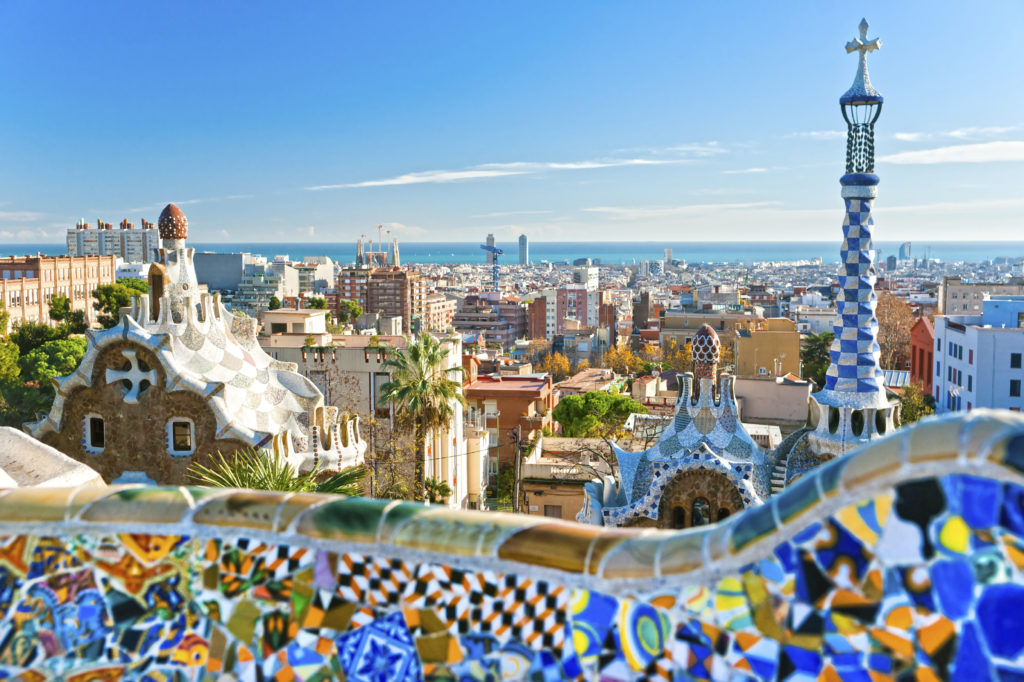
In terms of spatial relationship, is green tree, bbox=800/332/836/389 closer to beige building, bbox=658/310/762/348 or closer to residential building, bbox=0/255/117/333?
beige building, bbox=658/310/762/348

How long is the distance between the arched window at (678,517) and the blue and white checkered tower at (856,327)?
1.93 meters

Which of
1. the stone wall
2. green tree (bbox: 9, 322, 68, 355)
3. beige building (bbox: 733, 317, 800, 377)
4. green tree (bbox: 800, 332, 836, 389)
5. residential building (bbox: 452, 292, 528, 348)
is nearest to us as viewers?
the stone wall

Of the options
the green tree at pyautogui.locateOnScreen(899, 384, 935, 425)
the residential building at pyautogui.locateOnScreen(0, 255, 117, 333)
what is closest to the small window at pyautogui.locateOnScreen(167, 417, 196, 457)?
the green tree at pyautogui.locateOnScreen(899, 384, 935, 425)

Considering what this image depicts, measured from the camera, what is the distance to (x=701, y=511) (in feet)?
42.4

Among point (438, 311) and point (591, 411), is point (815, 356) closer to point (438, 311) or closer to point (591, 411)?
point (591, 411)

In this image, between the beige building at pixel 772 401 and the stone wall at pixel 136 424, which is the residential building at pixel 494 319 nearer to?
the beige building at pixel 772 401

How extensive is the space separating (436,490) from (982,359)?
76.7 ft

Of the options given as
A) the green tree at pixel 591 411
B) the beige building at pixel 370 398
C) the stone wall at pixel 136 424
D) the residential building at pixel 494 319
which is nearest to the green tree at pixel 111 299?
the green tree at pixel 591 411

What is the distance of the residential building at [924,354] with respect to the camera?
44.8 metres

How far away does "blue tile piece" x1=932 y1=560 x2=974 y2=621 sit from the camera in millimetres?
2654

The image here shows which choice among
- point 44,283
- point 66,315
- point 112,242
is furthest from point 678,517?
point 112,242

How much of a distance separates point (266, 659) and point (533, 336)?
13194 cm

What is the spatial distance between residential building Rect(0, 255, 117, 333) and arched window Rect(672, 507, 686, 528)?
57.6 metres

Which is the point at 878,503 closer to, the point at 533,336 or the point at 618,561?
the point at 618,561
